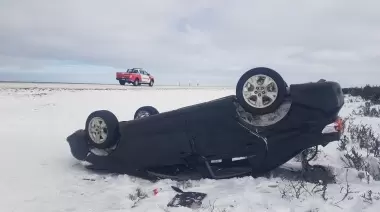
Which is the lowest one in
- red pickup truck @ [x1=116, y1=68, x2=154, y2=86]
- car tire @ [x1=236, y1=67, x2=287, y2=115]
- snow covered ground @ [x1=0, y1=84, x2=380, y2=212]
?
snow covered ground @ [x1=0, y1=84, x2=380, y2=212]

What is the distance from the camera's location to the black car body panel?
171 inches

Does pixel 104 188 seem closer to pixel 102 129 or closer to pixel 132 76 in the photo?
pixel 102 129

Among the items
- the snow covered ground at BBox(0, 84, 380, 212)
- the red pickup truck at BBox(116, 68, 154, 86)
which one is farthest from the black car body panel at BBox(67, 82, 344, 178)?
the red pickup truck at BBox(116, 68, 154, 86)

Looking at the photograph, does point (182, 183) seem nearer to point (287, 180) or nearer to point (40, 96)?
point (287, 180)

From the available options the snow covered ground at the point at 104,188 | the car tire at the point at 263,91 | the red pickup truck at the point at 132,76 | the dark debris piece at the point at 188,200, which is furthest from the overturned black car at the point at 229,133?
the red pickup truck at the point at 132,76

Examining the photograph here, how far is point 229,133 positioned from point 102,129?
208 centimetres

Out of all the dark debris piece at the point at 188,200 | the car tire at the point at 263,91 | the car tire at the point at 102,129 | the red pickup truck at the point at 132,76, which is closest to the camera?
the dark debris piece at the point at 188,200

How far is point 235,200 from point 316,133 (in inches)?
52.4

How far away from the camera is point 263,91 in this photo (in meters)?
4.37

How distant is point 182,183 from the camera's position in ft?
15.5

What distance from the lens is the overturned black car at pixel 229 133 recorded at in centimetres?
434

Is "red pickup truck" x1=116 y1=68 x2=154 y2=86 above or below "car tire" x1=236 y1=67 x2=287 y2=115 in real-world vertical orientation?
above

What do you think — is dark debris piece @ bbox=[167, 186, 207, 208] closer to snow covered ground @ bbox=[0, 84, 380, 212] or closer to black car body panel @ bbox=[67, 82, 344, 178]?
snow covered ground @ bbox=[0, 84, 380, 212]

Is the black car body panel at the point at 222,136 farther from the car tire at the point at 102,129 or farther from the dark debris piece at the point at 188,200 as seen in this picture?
the dark debris piece at the point at 188,200
